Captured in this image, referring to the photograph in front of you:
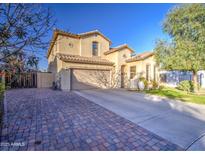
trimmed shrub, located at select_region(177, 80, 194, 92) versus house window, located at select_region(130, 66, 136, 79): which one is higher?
house window, located at select_region(130, 66, 136, 79)

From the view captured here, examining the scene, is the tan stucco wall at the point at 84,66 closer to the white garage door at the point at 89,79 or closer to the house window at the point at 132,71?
the white garage door at the point at 89,79

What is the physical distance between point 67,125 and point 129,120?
234 centimetres

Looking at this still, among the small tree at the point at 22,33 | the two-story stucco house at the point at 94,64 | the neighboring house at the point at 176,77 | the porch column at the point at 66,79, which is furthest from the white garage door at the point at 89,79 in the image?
the small tree at the point at 22,33

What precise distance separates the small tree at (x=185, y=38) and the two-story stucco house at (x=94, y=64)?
337 centimetres

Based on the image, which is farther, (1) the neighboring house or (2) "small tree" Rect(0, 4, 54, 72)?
(1) the neighboring house

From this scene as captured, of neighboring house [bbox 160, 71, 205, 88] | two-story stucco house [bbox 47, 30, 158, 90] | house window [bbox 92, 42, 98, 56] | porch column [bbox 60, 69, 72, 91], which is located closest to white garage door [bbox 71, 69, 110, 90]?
two-story stucco house [bbox 47, 30, 158, 90]

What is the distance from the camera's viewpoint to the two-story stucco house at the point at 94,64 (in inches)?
538

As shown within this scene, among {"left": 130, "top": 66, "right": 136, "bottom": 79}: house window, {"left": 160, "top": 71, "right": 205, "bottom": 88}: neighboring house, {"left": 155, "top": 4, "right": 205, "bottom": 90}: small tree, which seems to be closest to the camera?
{"left": 155, "top": 4, "right": 205, "bottom": 90}: small tree

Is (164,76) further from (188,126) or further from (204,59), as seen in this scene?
(188,126)

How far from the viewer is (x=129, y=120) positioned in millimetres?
5086

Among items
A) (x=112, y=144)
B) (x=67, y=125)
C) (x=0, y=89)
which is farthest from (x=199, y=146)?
(x=0, y=89)

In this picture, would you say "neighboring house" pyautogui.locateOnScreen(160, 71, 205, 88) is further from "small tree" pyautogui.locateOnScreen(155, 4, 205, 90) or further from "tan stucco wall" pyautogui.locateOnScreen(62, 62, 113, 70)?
"tan stucco wall" pyautogui.locateOnScreen(62, 62, 113, 70)

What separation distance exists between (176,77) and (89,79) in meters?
13.2

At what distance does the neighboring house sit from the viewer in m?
18.5
